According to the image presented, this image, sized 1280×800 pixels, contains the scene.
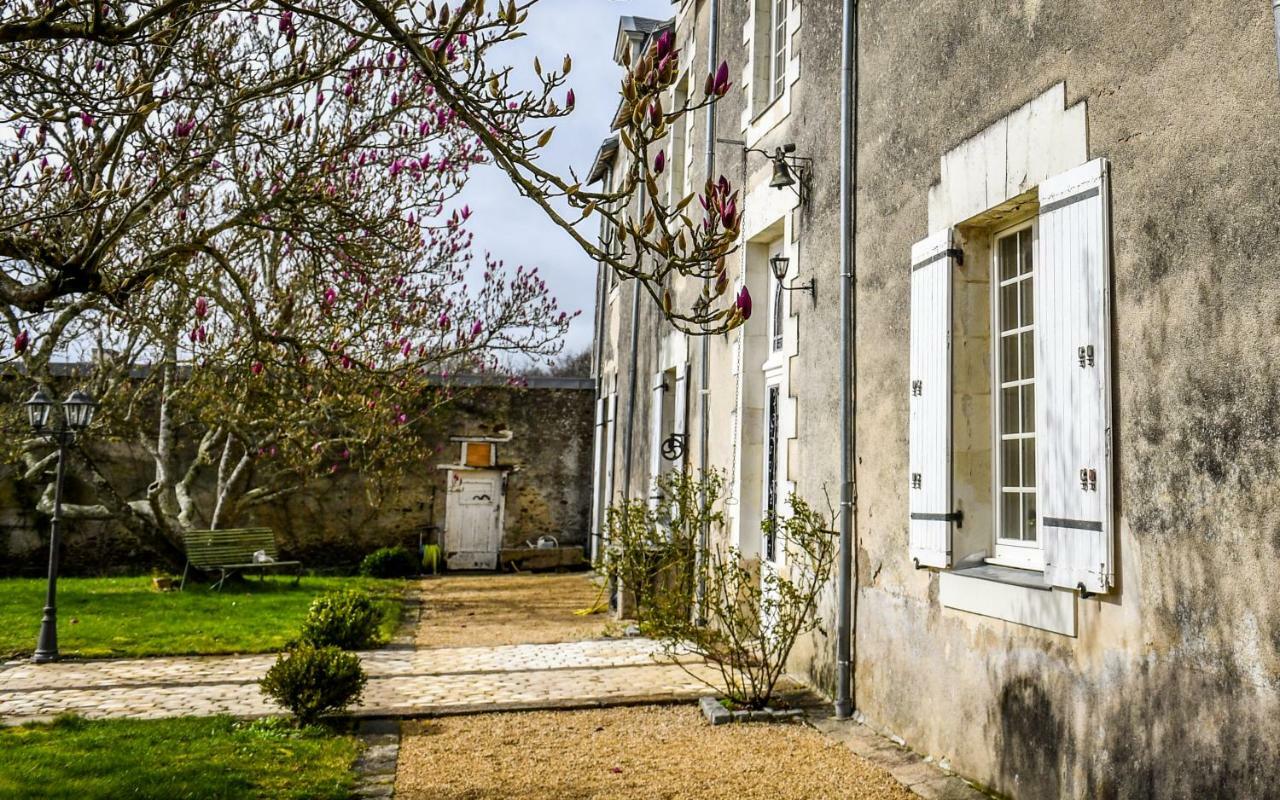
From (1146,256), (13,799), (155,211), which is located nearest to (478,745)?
(13,799)

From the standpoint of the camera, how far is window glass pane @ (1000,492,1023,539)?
4348 millimetres

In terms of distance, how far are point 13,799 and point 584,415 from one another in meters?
13.1

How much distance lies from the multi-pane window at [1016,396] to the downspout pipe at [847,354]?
4.02 ft

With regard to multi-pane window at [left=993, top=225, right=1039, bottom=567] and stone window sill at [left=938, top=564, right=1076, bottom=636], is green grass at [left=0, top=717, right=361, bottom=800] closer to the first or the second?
stone window sill at [left=938, top=564, right=1076, bottom=636]

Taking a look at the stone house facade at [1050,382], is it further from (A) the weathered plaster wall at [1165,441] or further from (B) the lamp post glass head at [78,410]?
(B) the lamp post glass head at [78,410]

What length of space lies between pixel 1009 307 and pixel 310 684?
439cm

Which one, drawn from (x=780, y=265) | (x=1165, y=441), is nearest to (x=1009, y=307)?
(x=1165, y=441)

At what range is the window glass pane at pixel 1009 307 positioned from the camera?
4.47 meters

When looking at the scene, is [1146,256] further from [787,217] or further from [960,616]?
[787,217]

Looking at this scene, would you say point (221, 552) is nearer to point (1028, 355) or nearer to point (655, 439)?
point (655, 439)

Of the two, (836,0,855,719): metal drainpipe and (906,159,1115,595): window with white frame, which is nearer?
(906,159,1115,595): window with white frame

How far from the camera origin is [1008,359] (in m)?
4.48

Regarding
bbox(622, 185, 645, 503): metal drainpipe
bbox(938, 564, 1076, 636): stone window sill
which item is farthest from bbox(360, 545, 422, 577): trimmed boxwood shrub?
bbox(938, 564, 1076, 636): stone window sill

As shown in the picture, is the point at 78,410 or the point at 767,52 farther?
the point at 78,410
